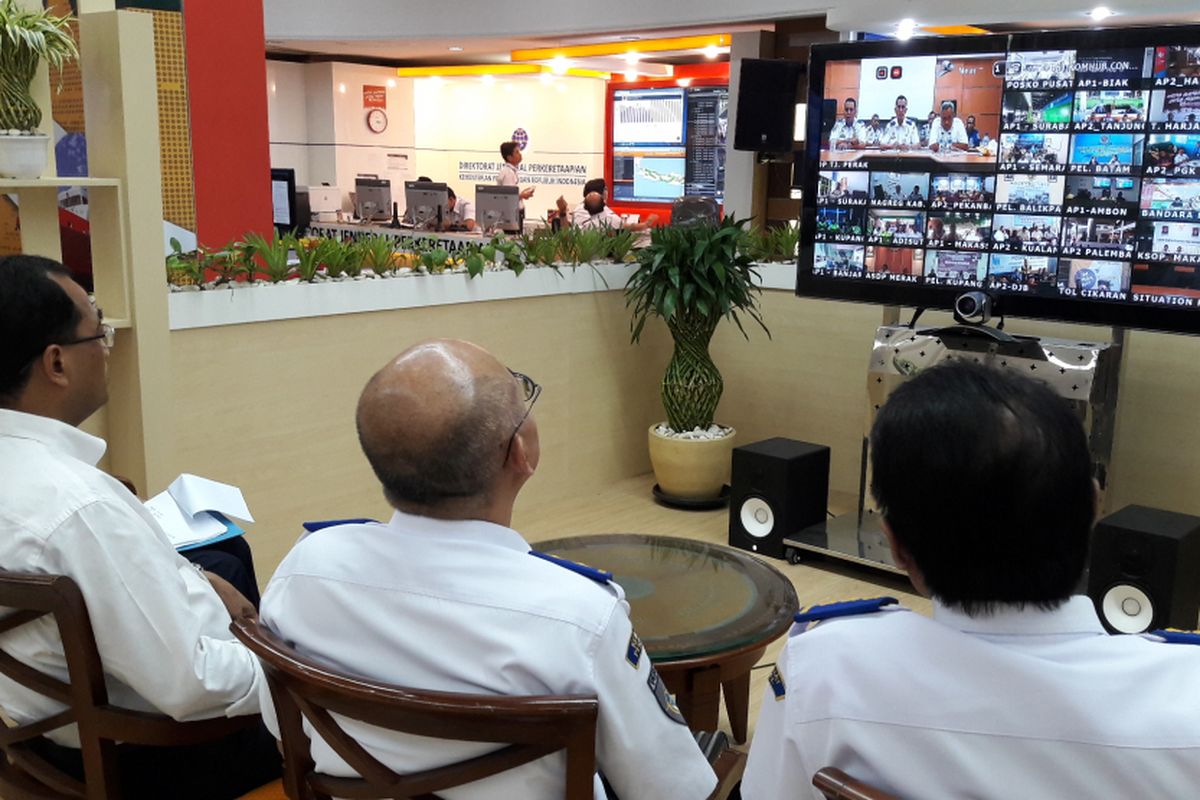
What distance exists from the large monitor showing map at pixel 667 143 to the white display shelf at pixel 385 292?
21.0 ft

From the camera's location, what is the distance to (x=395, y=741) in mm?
1378

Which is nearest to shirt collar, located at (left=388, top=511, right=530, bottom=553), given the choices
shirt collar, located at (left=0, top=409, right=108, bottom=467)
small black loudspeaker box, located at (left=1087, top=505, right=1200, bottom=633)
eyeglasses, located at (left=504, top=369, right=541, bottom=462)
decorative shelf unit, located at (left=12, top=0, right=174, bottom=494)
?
eyeglasses, located at (left=504, top=369, right=541, bottom=462)

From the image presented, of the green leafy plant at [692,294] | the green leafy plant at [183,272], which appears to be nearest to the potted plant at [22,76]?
the green leafy plant at [183,272]

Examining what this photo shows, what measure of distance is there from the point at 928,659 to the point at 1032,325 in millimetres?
4100

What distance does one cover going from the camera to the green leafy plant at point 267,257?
3.97 m

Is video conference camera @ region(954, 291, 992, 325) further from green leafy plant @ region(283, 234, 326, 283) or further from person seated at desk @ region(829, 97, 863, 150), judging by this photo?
Result: green leafy plant @ region(283, 234, 326, 283)

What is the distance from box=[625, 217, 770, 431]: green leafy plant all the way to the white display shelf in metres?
0.22

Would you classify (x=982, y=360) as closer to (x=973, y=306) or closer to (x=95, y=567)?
(x=973, y=306)

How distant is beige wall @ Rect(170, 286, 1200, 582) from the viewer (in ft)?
13.2

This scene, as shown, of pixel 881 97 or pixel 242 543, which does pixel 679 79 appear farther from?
pixel 242 543

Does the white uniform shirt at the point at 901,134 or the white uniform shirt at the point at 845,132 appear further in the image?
the white uniform shirt at the point at 845,132

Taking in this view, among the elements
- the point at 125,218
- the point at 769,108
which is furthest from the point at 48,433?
the point at 769,108

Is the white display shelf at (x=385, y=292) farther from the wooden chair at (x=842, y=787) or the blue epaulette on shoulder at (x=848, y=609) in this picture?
the wooden chair at (x=842, y=787)

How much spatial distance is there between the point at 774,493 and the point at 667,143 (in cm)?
906
